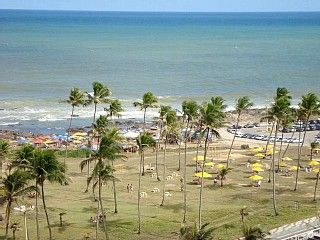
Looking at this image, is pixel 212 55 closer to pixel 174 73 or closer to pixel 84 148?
pixel 174 73

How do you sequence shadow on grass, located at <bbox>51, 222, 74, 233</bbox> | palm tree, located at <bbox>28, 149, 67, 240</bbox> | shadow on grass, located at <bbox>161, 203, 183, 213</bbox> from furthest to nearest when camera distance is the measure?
1. shadow on grass, located at <bbox>161, 203, 183, 213</bbox>
2. shadow on grass, located at <bbox>51, 222, 74, 233</bbox>
3. palm tree, located at <bbox>28, 149, 67, 240</bbox>

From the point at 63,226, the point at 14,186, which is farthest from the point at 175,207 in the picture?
the point at 14,186

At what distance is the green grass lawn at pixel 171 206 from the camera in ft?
144

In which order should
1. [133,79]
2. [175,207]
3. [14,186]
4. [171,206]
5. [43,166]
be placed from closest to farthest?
[14,186], [43,166], [175,207], [171,206], [133,79]

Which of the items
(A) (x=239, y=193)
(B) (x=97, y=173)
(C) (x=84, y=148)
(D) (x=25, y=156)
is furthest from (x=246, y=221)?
(C) (x=84, y=148)

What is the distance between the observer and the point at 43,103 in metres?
113

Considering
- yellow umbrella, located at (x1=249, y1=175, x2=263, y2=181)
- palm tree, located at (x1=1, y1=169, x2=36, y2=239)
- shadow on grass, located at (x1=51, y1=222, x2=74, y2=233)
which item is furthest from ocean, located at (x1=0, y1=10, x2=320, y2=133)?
palm tree, located at (x1=1, y1=169, x2=36, y2=239)

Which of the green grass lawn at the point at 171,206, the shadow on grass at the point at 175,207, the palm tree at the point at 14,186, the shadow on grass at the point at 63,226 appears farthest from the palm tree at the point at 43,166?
the shadow on grass at the point at 175,207

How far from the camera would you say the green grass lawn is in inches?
1725

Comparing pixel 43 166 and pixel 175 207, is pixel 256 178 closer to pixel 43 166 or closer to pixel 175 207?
pixel 175 207

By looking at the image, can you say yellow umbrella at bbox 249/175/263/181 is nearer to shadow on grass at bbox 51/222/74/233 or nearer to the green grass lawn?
the green grass lawn

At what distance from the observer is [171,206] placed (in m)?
50.5

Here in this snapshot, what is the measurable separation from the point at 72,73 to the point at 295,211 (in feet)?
363

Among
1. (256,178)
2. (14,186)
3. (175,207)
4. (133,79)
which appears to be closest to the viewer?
(14,186)
